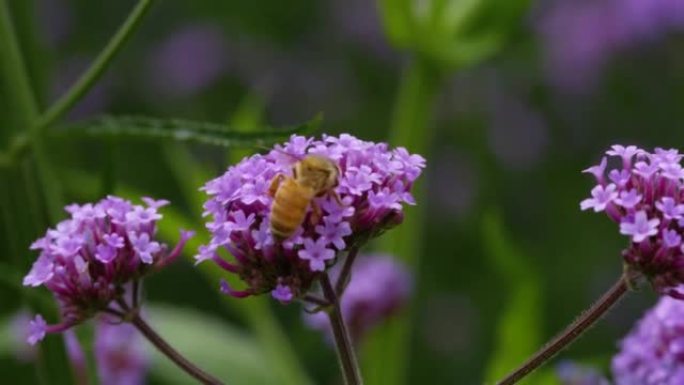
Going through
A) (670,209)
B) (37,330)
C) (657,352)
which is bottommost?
(657,352)

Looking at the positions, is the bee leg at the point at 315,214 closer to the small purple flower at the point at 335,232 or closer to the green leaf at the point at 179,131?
the small purple flower at the point at 335,232

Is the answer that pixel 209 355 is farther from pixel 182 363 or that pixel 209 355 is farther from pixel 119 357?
pixel 182 363

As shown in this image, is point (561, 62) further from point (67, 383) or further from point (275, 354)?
point (67, 383)

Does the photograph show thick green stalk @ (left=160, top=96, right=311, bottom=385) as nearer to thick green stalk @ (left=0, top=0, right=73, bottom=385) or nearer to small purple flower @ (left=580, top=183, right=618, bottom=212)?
thick green stalk @ (left=0, top=0, right=73, bottom=385)

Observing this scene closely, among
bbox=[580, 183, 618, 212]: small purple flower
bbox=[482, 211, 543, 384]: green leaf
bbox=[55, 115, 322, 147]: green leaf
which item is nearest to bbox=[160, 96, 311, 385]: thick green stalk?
bbox=[482, 211, 543, 384]: green leaf

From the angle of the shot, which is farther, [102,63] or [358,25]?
[358,25]

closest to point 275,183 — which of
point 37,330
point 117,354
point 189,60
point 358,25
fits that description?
point 37,330
